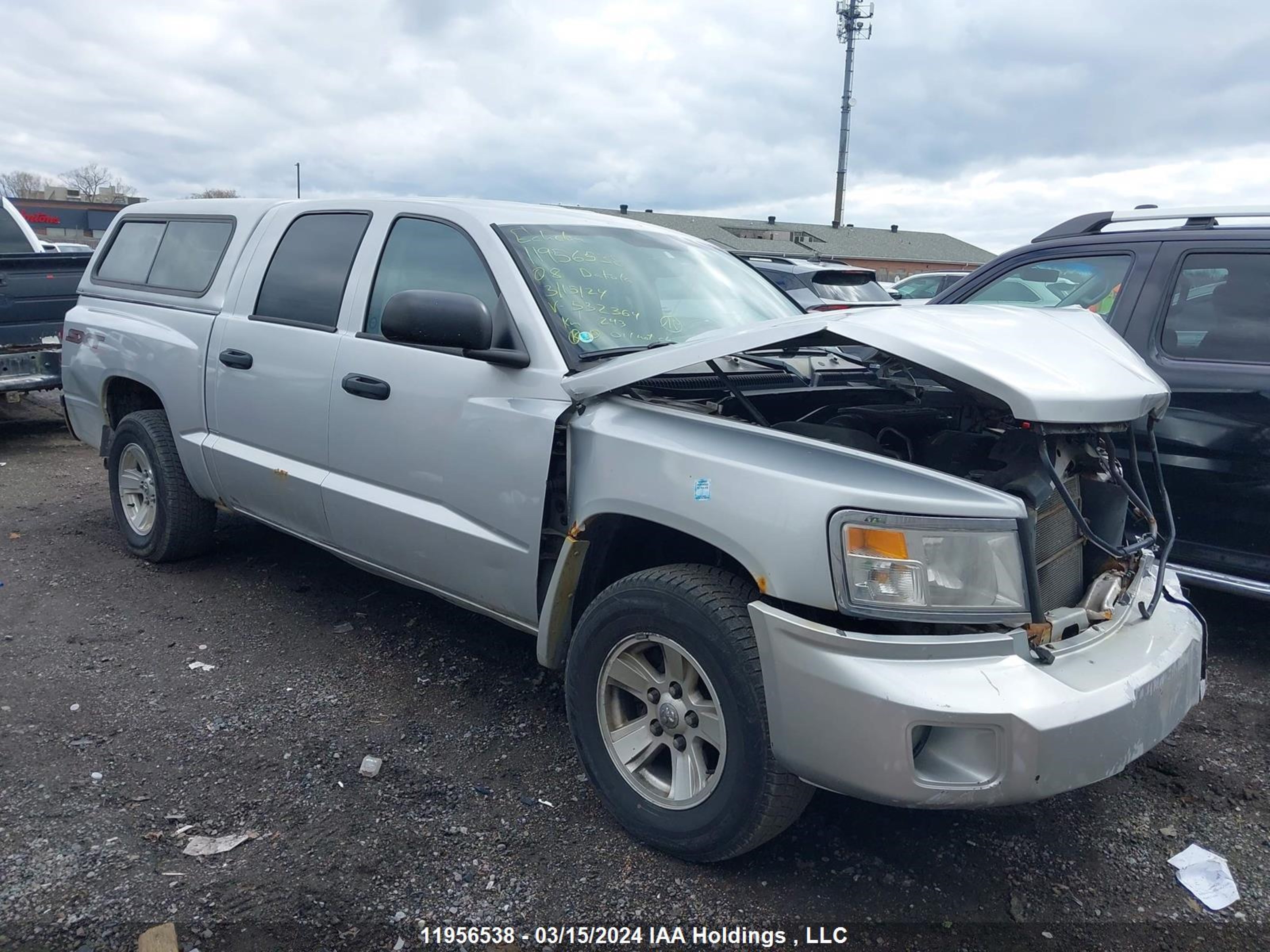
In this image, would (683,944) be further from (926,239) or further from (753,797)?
(926,239)

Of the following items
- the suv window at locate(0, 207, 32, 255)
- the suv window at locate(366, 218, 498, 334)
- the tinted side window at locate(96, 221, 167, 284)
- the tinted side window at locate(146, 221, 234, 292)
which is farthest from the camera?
the suv window at locate(0, 207, 32, 255)

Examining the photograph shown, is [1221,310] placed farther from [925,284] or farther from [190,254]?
[925,284]

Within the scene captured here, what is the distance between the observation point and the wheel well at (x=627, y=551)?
9.61ft

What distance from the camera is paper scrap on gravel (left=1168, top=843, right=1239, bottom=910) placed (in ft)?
8.90

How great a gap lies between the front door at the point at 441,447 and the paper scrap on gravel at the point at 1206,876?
2.09 m

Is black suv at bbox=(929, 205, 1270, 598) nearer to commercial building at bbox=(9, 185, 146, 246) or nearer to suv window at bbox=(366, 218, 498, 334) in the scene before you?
suv window at bbox=(366, 218, 498, 334)

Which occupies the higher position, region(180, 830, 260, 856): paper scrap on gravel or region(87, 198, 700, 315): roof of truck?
region(87, 198, 700, 315): roof of truck

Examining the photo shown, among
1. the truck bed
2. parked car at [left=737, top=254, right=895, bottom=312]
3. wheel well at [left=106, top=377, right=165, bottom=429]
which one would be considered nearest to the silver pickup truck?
wheel well at [left=106, top=377, right=165, bottom=429]

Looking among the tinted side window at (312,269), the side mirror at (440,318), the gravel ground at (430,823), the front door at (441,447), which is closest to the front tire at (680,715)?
the gravel ground at (430,823)

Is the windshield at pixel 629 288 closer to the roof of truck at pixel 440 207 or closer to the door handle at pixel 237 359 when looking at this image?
the roof of truck at pixel 440 207

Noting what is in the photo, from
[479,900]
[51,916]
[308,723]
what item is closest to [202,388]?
[308,723]

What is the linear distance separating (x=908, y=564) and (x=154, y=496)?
421 cm

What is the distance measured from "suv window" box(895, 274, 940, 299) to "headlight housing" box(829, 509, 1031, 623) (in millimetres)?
16000

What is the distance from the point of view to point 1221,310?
4262 millimetres
